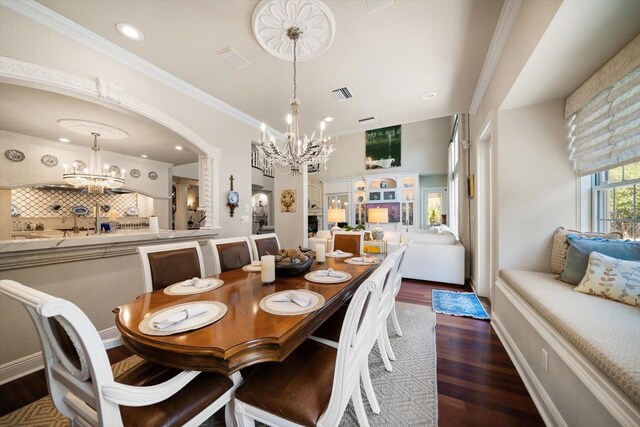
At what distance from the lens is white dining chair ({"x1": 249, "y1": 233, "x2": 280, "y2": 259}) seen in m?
2.39

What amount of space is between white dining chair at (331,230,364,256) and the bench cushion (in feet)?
4.76

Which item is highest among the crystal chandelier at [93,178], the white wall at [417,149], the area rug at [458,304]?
the white wall at [417,149]

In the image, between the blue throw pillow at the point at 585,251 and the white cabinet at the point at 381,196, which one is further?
the white cabinet at the point at 381,196

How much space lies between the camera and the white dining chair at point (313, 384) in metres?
0.86

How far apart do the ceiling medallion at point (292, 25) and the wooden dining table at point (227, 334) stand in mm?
2048

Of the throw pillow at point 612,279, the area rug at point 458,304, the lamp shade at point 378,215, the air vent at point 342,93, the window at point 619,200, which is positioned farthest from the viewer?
the lamp shade at point 378,215

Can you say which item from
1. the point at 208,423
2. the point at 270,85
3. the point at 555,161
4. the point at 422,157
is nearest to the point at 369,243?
the point at 555,161

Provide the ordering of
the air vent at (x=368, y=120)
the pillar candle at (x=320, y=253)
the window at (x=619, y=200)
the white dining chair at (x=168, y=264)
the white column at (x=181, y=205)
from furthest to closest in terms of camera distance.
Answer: the white column at (x=181, y=205), the air vent at (x=368, y=120), the pillar candle at (x=320, y=253), the window at (x=619, y=200), the white dining chair at (x=168, y=264)

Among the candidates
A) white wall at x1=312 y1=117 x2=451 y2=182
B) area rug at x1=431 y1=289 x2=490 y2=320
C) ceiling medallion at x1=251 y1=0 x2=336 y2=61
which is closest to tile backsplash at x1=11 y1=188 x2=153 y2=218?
ceiling medallion at x1=251 y1=0 x2=336 y2=61

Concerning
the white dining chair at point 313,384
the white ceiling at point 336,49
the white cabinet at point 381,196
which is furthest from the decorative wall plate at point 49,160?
the white cabinet at point 381,196

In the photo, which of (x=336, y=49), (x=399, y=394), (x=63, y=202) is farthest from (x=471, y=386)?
(x=63, y=202)

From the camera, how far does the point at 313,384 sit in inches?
39.0

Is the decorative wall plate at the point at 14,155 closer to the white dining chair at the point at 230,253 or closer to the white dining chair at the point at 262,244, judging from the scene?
the white dining chair at the point at 230,253

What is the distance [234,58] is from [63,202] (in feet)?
19.5
